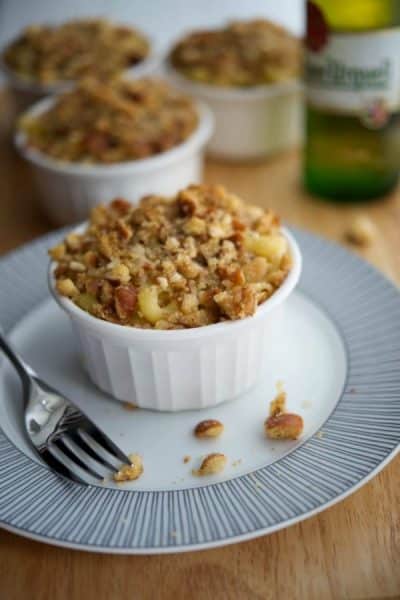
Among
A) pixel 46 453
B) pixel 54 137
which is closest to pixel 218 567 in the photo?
pixel 46 453

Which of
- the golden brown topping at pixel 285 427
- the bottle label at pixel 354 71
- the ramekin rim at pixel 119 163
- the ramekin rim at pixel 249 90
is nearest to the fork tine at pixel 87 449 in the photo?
the golden brown topping at pixel 285 427

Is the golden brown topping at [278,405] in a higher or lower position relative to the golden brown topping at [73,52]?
lower

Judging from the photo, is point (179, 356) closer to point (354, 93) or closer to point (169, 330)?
point (169, 330)

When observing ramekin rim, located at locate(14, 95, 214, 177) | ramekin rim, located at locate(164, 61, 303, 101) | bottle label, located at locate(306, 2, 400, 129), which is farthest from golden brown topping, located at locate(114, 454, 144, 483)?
ramekin rim, located at locate(164, 61, 303, 101)

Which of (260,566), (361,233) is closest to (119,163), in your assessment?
(361,233)

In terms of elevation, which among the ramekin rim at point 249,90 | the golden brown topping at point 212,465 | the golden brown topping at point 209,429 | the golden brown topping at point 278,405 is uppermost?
the ramekin rim at point 249,90

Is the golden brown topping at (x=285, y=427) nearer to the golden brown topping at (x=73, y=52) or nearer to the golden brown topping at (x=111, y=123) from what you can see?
the golden brown topping at (x=111, y=123)

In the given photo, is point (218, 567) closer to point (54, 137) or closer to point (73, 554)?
point (73, 554)
